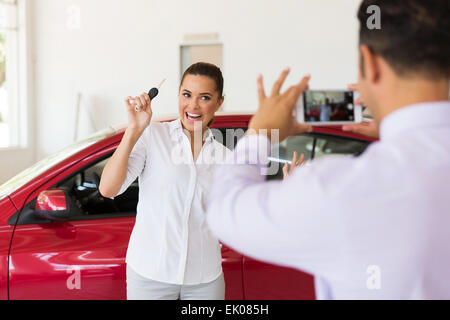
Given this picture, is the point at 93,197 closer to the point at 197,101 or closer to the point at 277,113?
the point at 197,101

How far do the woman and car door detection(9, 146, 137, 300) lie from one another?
0.47 meters

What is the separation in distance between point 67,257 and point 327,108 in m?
1.46

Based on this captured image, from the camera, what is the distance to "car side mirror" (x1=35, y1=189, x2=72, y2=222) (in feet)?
6.47

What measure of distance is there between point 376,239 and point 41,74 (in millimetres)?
8422

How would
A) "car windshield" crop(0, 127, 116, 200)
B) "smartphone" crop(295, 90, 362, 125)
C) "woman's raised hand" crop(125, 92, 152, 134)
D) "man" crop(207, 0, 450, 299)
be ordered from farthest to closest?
"car windshield" crop(0, 127, 116, 200) < "woman's raised hand" crop(125, 92, 152, 134) < "smartphone" crop(295, 90, 362, 125) < "man" crop(207, 0, 450, 299)

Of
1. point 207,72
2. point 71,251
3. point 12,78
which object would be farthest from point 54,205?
point 12,78

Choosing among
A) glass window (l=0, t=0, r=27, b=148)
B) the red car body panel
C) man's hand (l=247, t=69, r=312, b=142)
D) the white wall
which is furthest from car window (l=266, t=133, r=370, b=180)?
glass window (l=0, t=0, r=27, b=148)

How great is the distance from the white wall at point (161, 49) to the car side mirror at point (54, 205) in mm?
5455

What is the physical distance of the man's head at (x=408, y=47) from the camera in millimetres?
625

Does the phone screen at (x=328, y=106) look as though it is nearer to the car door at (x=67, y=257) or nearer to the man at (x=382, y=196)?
the man at (x=382, y=196)

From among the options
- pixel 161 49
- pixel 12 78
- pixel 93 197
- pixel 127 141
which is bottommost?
pixel 93 197

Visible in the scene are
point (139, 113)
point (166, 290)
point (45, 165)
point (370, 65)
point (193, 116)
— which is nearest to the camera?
point (370, 65)

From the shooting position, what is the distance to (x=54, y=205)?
1.98 meters

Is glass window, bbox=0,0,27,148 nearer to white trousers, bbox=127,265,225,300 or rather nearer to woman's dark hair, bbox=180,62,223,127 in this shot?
woman's dark hair, bbox=180,62,223,127
